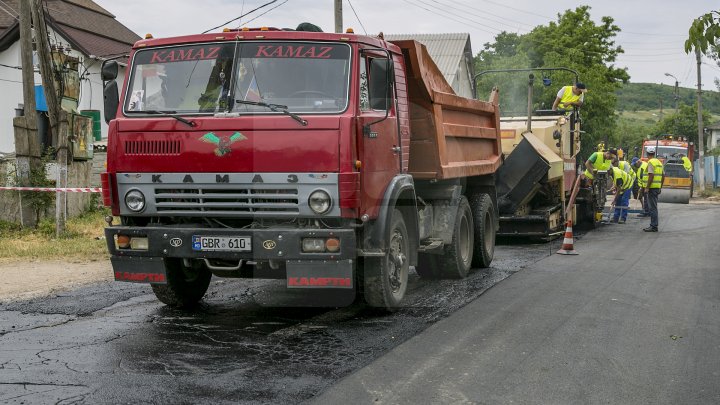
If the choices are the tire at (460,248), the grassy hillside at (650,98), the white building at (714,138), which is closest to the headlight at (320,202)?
the tire at (460,248)

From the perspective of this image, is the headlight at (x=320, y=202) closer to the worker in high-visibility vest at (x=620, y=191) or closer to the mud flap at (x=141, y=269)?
the mud flap at (x=141, y=269)

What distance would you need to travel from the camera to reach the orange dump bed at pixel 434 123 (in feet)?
28.6

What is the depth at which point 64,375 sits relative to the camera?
5.61 meters

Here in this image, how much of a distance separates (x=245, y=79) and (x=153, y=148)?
954 mm

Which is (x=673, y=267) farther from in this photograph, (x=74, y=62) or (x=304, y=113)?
(x=74, y=62)

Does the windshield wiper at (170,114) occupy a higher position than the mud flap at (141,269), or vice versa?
the windshield wiper at (170,114)

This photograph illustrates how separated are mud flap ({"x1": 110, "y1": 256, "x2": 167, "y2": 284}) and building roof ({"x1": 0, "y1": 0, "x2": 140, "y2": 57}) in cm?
2292

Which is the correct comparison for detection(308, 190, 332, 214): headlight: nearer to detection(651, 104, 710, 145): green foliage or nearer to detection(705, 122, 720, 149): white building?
detection(651, 104, 710, 145): green foliage

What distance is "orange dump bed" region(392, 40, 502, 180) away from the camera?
8.71m

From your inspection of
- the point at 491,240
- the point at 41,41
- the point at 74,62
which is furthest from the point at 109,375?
the point at 74,62

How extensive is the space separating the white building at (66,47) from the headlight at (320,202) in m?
21.9

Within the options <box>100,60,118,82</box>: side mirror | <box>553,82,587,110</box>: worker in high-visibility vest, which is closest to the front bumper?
<box>100,60,118,82</box>: side mirror

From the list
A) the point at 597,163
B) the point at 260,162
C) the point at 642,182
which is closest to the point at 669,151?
the point at 642,182

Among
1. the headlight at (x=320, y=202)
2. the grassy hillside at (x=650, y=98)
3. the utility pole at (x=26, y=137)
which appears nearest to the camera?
the headlight at (x=320, y=202)
